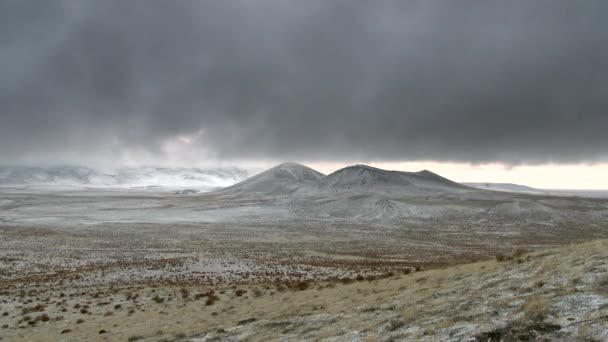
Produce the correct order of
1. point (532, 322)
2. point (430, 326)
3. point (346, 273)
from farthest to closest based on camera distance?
1. point (346, 273)
2. point (430, 326)
3. point (532, 322)

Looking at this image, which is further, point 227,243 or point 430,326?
point 227,243

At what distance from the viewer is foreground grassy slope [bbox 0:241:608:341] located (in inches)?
345

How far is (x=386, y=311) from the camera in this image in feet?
43.5

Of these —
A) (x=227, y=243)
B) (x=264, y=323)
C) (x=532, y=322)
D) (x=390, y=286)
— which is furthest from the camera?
(x=227, y=243)

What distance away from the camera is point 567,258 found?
14.6m

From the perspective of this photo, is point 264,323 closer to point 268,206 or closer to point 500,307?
point 500,307

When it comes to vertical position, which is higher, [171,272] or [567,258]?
[567,258]

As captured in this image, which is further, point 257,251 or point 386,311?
point 257,251

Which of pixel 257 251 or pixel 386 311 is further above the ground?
pixel 386 311

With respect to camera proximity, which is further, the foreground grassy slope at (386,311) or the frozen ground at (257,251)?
the frozen ground at (257,251)

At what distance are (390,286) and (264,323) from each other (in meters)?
7.66

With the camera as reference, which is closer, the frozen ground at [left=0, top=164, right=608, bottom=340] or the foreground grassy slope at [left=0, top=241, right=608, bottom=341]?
the foreground grassy slope at [left=0, top=241, right=608, bottom=341]

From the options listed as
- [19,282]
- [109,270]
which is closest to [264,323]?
[19,282]

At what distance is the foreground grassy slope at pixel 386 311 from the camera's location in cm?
876
